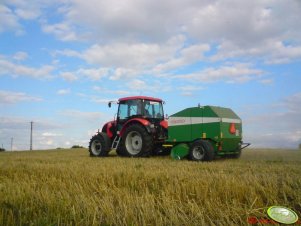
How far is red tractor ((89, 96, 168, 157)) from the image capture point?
546 inches

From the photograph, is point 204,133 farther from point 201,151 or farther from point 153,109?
point 153,109

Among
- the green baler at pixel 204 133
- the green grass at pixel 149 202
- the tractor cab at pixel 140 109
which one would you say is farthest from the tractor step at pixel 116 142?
the green grass at pixel 149 202

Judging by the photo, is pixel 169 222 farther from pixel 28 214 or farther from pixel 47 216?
pixel 28 214

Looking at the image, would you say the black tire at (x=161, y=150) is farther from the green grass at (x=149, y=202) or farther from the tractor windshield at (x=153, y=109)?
the green grass at (x=149, y=202)

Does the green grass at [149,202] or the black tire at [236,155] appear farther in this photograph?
the black tire at [236,155]

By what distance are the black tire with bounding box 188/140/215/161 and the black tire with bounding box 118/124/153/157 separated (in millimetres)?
1720

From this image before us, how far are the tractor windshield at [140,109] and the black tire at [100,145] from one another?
39.8 inches

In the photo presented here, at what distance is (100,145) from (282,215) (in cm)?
1181

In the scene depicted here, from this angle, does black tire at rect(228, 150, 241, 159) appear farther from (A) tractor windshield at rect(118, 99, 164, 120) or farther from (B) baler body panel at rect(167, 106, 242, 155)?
(A) tractor windshield at rect(118, 99, 164, 120)

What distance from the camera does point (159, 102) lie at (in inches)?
593

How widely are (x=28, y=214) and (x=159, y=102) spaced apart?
1073 cm

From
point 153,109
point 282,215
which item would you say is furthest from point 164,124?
point 282,215

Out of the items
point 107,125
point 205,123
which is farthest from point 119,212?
point 107,125

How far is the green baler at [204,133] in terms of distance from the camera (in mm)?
12258
